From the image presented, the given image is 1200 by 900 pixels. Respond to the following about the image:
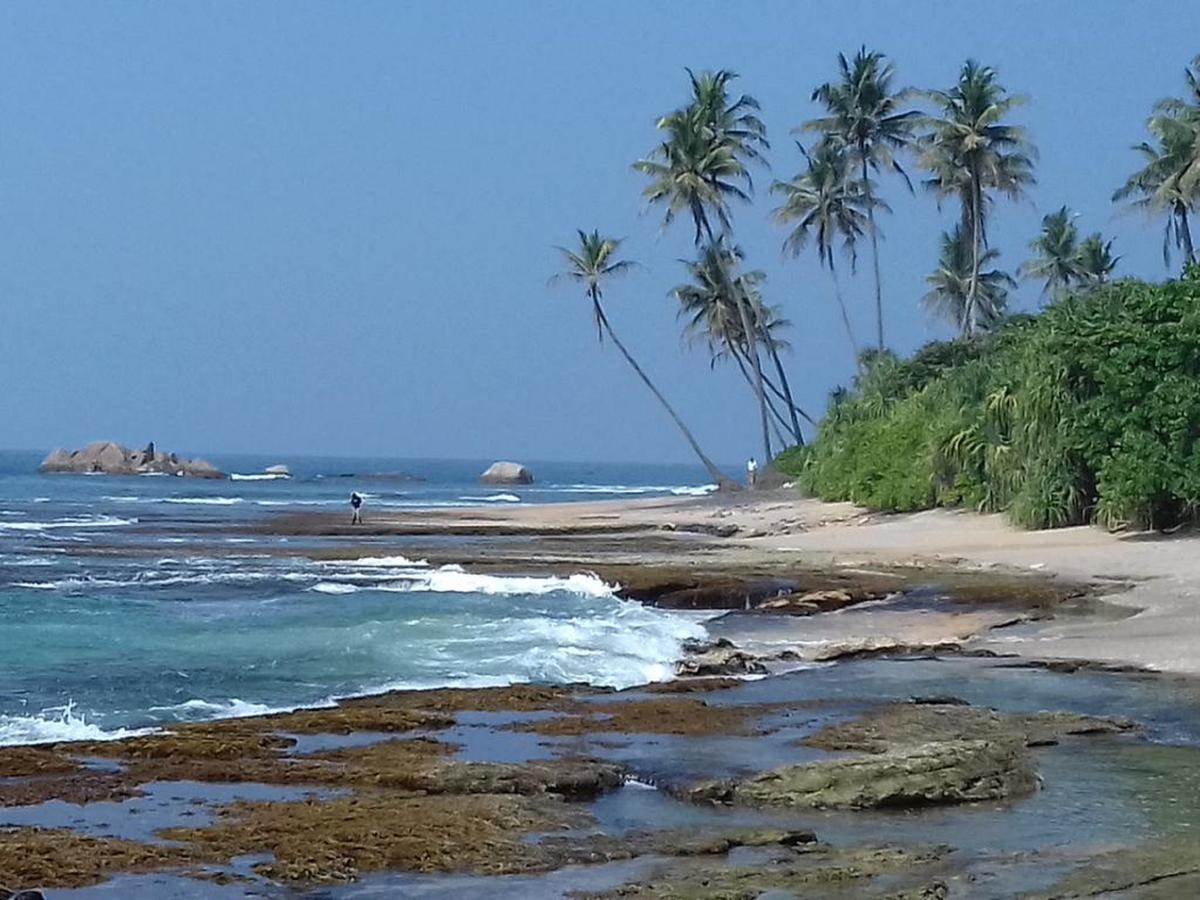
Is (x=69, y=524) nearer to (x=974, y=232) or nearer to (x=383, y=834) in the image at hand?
(x=974, y=232)

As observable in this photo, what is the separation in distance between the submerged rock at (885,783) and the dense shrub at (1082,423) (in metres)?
20.2

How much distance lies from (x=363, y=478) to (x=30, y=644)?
114964 mm

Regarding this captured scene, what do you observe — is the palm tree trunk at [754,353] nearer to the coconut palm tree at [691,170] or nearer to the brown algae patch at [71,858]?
the coconut palm tree at [691,170]

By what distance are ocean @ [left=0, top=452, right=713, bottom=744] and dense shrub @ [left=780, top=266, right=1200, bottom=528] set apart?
10.4 meters

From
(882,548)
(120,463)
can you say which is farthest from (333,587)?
(120,463)

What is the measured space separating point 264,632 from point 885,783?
1371cm

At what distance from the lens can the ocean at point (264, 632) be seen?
16.4 m

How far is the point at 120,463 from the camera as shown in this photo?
130375mm

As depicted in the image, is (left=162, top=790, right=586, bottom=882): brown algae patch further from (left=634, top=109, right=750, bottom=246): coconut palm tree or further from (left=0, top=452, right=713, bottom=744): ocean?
(left=634, top=109, right=750, bottom=246): coconut palm tree

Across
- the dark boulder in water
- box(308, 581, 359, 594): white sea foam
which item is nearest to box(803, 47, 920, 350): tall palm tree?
box(308, 581, 359, 594): white sea foam

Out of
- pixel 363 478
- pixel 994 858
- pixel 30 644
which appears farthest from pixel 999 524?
pixel 363 478

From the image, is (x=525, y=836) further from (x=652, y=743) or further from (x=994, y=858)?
(x=652, y=743)

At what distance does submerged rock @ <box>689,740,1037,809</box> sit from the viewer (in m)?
9.86

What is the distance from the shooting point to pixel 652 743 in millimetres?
12312
